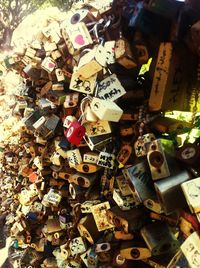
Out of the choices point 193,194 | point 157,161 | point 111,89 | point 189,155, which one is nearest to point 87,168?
point 111,89

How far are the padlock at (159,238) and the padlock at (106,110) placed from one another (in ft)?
Answer: 2.32

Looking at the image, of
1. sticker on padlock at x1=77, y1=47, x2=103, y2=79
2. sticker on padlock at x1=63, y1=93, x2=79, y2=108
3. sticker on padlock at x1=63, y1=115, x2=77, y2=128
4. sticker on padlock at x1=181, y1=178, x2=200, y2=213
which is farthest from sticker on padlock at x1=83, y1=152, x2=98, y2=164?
sticker on padlock at x1=181, y1=178, x2=200, y2=213

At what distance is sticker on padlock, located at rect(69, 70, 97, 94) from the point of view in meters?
2.29

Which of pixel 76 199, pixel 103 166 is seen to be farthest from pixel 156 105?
pixel 76 199

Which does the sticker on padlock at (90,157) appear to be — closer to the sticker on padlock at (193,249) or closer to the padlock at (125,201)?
the padlock at (125,201)

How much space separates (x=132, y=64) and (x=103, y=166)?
28.9 inches

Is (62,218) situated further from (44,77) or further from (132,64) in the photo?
(132,64)

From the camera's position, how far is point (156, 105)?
2.05m

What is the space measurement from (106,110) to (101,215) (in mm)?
849

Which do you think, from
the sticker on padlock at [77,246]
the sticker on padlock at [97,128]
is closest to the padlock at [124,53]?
the sticker on padlock at [97,128]

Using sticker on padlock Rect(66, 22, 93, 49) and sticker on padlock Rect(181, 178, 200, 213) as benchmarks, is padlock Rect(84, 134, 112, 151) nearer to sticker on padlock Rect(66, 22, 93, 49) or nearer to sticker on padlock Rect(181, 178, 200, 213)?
sticker on padlock Rect(66, 22, 93, 49)

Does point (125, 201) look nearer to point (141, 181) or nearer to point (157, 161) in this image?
point (141, 181)

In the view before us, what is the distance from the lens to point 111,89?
2154mm

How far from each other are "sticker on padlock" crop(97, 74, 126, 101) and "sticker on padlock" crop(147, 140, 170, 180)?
1.67 feet
